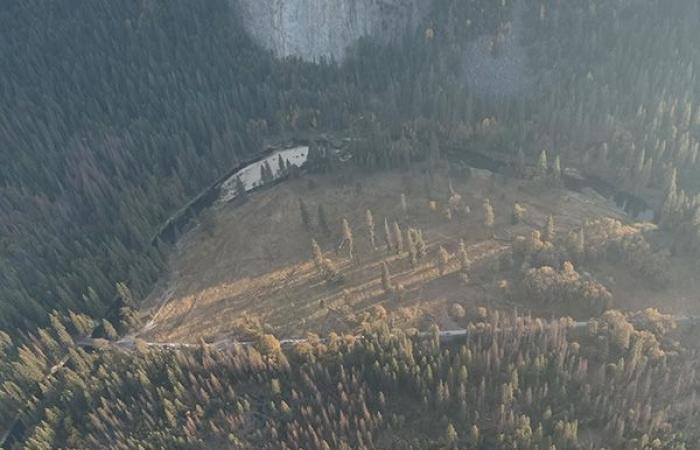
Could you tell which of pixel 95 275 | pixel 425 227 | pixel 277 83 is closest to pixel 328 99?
pixel 277 83

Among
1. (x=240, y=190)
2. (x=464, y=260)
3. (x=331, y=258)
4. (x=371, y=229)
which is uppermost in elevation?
(x=240, y=190)

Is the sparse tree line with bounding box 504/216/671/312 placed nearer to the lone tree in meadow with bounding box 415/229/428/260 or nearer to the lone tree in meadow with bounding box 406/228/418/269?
the lone tree in meadow with bounding box 415/229/428/260

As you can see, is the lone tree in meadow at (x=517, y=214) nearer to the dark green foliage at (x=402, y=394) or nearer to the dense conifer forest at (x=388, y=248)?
the dense conifer forest at (x=388, y=248)

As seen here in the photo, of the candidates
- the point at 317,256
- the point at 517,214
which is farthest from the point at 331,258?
the point at 517,214

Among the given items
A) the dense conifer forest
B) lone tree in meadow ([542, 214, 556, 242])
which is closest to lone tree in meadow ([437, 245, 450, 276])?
the dense conifer forest

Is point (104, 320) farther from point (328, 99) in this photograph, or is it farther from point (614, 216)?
point (614, 216)

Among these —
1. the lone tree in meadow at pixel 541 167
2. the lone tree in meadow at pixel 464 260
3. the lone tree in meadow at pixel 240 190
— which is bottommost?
the lone tree in meadow at pixel 464 260

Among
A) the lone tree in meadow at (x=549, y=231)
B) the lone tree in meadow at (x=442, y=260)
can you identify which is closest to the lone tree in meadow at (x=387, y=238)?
the lone tree in meadow at (x=442, y=260)

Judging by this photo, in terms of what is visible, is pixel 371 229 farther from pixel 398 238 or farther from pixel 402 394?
pixel 402 394
